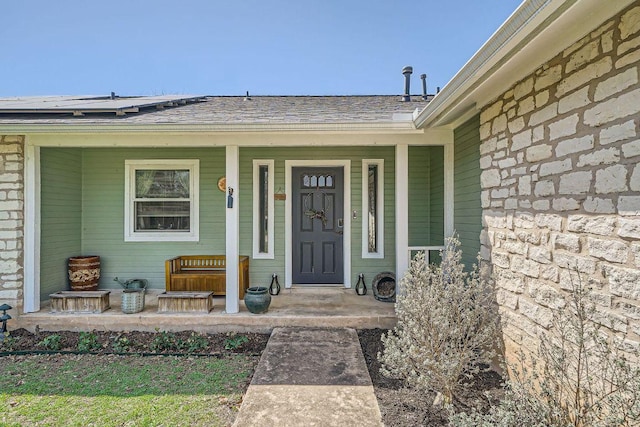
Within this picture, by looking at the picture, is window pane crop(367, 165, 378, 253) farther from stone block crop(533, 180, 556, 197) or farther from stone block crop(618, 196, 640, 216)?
stone block crop(618, 196, 640, 216)

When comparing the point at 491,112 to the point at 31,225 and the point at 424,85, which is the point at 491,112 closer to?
the point at 424,85

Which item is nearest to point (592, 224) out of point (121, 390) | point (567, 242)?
point (567, 242)

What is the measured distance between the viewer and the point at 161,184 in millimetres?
5344

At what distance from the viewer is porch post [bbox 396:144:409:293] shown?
4.05 m

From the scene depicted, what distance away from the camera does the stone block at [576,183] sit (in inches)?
79.5

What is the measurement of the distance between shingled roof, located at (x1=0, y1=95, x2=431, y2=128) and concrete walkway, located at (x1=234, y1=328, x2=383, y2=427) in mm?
2353

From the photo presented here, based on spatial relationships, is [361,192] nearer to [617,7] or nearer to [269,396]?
[269,396]

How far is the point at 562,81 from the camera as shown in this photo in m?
2.21

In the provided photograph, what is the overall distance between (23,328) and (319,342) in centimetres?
349

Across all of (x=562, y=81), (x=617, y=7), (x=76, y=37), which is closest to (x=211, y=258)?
(x=562, y=81)

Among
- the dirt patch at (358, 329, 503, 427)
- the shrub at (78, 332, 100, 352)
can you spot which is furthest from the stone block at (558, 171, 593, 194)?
the shrub at (78, 332, 100, 352)

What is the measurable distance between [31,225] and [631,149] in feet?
18.4

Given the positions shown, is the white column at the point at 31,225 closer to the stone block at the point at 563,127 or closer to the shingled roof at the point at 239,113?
the shingled roof at the point at 239,113

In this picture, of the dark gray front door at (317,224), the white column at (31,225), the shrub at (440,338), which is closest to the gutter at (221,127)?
the white column at (31,225)
